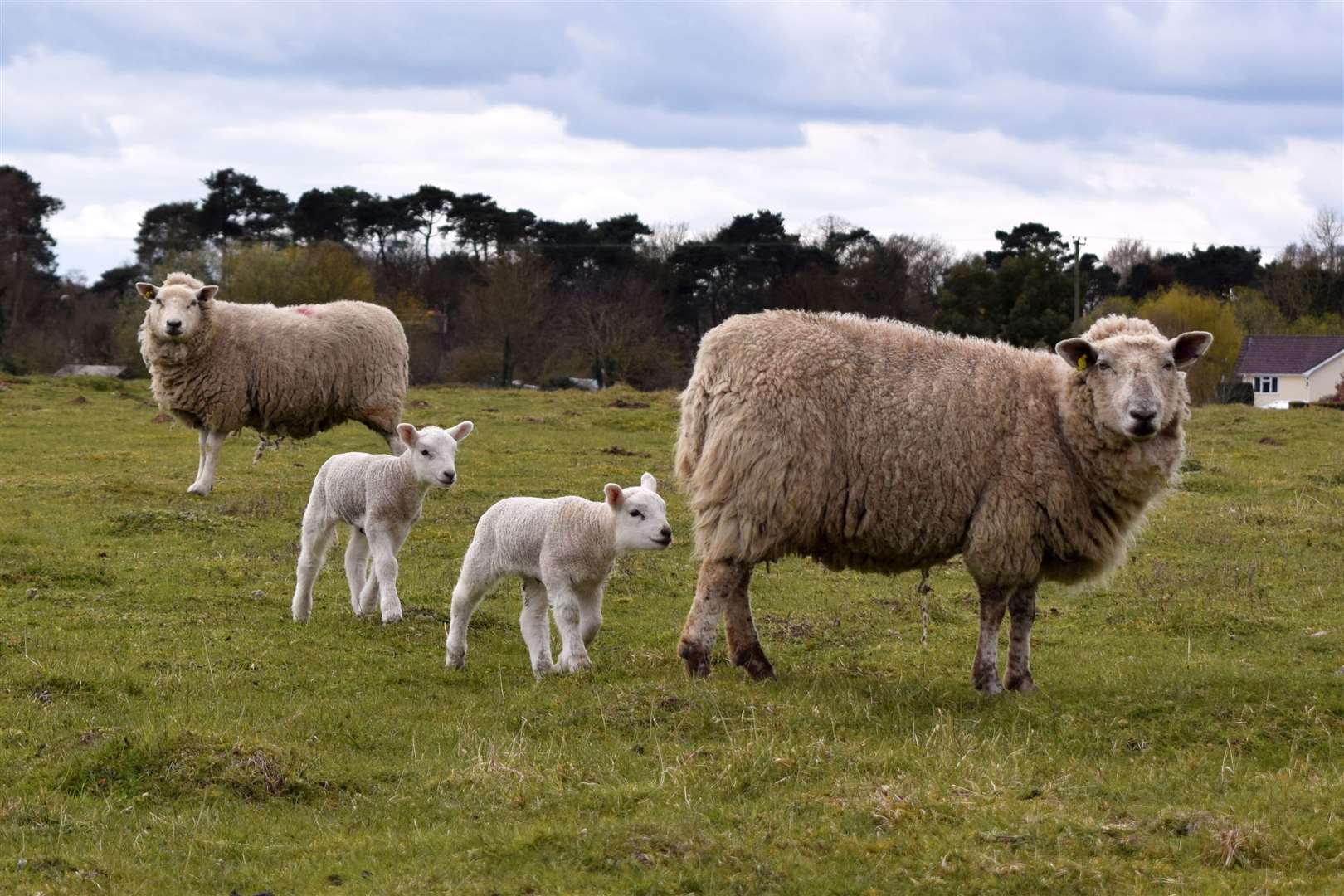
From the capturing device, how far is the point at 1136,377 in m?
9.07

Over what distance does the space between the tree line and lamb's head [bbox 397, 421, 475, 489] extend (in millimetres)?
38335

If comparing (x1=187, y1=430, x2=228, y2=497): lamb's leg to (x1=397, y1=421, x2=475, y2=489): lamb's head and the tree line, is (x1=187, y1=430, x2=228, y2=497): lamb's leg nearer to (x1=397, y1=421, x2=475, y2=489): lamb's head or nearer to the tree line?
(x1=397, y1=421, x2=475, y2=489): lamb's head

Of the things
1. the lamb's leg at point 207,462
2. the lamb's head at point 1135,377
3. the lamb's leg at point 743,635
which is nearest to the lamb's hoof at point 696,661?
the lamb's leg at point 743,635

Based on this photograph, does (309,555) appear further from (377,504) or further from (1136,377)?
(1136,377)

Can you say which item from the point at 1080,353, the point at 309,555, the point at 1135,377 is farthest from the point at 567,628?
the point at 1135,377

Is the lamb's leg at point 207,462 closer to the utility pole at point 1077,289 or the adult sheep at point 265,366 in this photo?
the adult sheep at point 265,366

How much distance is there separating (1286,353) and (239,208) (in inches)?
2082

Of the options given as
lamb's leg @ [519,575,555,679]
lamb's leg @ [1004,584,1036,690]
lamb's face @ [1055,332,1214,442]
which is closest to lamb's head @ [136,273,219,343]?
lamb's leg @ [519,575,555,679]

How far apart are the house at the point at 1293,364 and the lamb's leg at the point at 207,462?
62.3 metres

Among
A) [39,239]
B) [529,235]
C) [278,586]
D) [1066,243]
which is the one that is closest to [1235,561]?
[278,586]

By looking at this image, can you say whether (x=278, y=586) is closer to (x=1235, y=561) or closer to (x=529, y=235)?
(x=1235, y=561)

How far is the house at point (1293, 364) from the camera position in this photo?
73000 mm

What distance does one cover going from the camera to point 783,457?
918 cm

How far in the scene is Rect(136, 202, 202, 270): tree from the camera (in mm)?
74312
